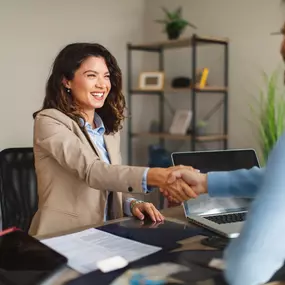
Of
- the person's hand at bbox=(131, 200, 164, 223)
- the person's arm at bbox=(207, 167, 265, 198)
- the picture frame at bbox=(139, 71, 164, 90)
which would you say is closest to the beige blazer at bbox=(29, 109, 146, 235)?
the person's hand at bbox=(131, 200, 164, 223)

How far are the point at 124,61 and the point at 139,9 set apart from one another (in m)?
0.51

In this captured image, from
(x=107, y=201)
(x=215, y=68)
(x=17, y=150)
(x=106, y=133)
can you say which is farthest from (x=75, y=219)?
(x=215, y=68)

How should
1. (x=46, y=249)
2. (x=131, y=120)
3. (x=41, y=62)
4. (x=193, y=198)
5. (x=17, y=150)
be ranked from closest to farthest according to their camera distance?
1. (x=46, y=249)
2. (x=193, y=198)
3. (x=17, y=150)
4. (x=41, y=62)
5. (x=131, y=120)

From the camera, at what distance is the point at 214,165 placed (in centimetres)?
180

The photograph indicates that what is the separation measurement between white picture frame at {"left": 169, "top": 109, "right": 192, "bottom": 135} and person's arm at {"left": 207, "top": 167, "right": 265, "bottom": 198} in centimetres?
227

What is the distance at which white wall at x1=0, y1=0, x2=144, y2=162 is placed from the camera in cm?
326

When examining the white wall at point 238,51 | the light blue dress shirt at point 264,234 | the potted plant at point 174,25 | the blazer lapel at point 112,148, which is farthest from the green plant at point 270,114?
the light blue dress shirt at point 264,234

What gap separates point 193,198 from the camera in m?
1.65

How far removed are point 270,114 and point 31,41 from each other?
1.75 m

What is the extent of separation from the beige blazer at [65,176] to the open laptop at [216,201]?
279 millimetres

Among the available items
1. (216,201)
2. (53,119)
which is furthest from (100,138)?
(216,201)

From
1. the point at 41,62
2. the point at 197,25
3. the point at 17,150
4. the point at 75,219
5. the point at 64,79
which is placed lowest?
the point at 75,219

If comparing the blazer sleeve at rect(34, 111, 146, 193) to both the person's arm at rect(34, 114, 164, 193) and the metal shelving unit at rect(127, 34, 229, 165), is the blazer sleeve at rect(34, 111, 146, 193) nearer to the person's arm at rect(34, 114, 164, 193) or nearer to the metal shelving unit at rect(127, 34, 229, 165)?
the person's arm at rect(34, 114, 164, 193)

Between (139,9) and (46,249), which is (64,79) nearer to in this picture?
(46,249)
